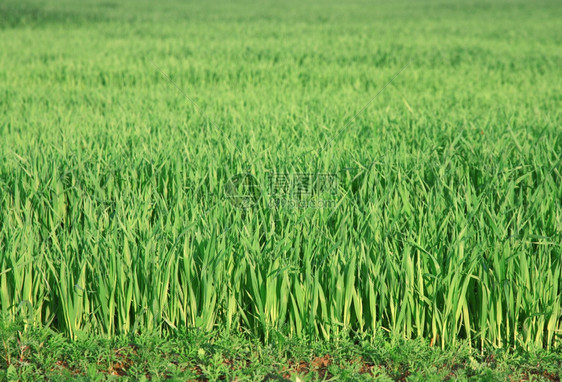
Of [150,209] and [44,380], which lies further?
[150,209]

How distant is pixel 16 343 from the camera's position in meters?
1.77

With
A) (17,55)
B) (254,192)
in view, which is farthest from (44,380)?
(17,55)

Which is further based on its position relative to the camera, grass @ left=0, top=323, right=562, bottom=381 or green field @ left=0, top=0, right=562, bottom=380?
green field @ left=0, top=0, right=562, bottom=380

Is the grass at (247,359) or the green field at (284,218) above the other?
the green field at (284,218)

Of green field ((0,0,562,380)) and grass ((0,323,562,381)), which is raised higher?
green field ((0,0,562,380))

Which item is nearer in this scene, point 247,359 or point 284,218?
point 247,359

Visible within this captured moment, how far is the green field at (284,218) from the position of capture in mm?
1897

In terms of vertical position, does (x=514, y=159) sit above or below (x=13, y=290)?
above

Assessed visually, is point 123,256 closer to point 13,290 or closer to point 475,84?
point 13,290

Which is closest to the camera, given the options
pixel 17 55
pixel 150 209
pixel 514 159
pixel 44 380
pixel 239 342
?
pixel 44 380

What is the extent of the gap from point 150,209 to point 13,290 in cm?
76

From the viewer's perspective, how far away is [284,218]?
7.59 feet

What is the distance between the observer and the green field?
1.90 meters

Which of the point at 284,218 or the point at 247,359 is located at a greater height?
the point at 284,218
